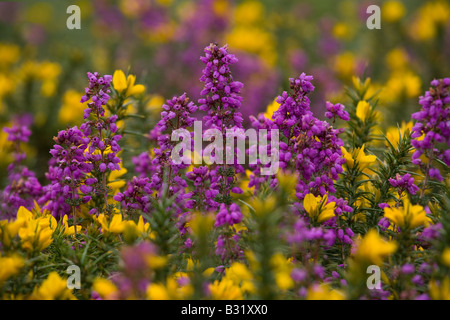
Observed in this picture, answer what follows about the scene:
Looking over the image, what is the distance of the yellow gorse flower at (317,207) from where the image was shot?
1.48 meters

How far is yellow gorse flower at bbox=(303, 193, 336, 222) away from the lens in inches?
58.2

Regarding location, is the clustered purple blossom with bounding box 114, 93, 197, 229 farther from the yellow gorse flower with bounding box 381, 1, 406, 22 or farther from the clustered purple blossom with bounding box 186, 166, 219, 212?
the yellow gorse flower with bounding box 381, 1, 406, 22

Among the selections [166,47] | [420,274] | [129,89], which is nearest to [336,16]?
[166,47]

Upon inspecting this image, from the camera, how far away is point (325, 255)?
161 centimetres

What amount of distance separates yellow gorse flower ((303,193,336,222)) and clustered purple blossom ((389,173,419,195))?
251mm

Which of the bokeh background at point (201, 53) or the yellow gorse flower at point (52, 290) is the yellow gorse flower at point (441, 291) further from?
the bokeh background at point (201, 53)

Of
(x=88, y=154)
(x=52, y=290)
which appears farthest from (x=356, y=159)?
(x=52, y=290)

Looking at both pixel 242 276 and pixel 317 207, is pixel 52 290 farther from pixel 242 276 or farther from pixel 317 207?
pixel 317 207

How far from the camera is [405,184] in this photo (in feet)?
5.16

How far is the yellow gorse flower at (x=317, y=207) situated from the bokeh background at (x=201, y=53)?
1.12 metres

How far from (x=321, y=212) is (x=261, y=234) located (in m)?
0.37

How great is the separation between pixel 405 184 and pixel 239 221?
1.94 ft

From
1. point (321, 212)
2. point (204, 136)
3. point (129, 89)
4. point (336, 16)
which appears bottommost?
point (321, 212)
